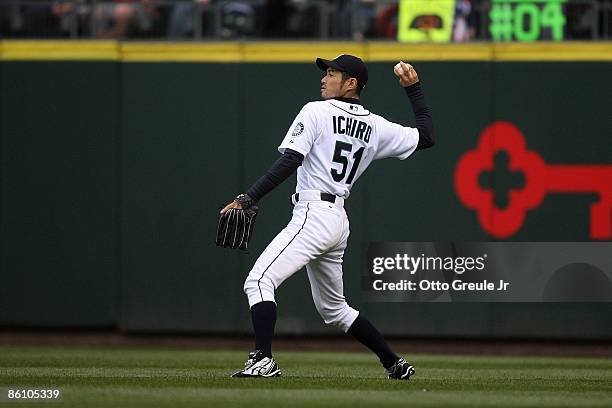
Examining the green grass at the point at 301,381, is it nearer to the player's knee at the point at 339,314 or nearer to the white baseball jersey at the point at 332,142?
the player's knee at the point at 339,314

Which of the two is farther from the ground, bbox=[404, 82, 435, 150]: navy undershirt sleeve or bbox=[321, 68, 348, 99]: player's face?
bbox=[321, 68, 348, 99]: player's face

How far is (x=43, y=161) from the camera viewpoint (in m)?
12.8

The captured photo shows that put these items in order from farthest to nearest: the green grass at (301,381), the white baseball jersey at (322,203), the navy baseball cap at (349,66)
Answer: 1. the navy baseball cap at (349,66)
2. the white baseball jersey at (322,203)
3. the green grass at (301,381)

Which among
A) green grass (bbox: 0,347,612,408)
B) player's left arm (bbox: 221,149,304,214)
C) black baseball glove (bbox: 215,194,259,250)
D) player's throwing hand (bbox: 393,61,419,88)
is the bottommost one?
green grass (bbox: 0,347,612,408)

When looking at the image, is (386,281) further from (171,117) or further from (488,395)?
(488,395)

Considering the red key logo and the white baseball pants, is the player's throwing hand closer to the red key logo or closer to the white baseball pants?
the white baseball pants

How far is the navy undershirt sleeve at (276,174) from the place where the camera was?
279 inches

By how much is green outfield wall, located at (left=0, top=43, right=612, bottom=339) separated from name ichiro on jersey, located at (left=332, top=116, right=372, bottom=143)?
16.8 feet

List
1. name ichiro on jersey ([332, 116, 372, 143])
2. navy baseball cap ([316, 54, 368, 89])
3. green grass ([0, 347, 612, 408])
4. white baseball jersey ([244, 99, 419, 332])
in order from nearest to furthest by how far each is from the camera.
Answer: green grass ([0, 347, 612, 408])
white baseball jersey ([244, 99, 419, 332])
name ichiro on jersey ([332, 116, 372, 143])
navy baseball cap ([316, 54, 368, 89])

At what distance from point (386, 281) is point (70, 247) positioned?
339 cm

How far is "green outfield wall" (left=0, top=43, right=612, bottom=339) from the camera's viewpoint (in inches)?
491

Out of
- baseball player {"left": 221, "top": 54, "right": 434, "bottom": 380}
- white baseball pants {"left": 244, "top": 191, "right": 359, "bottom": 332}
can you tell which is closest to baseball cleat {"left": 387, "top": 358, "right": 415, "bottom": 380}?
baseball player {"left": 221, "top": 54, "right": 434, "bottom": 380}

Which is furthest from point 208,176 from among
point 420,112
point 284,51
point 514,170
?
point 420,112

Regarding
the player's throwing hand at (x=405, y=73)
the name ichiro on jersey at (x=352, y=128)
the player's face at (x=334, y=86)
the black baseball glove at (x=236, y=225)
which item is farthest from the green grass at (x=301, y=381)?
the player's throwing hand at (x=405, y=73)
